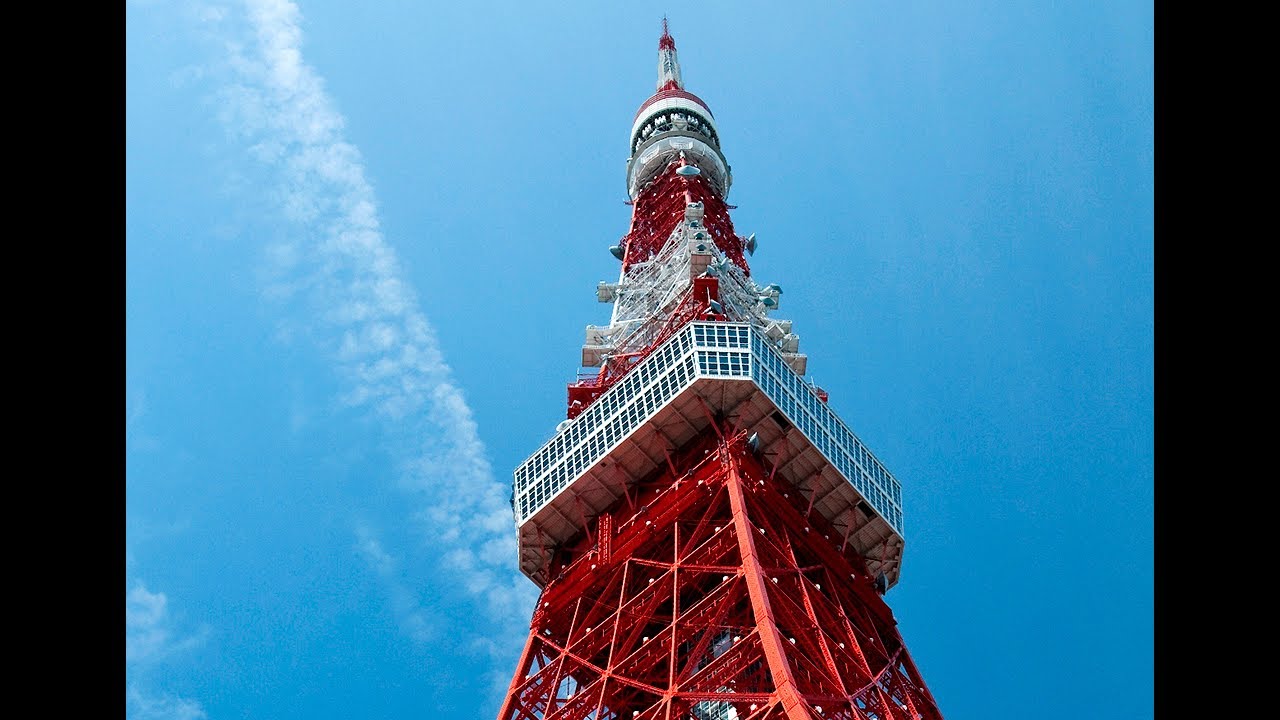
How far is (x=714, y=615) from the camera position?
3934cm

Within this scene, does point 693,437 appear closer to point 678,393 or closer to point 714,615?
point 678,393

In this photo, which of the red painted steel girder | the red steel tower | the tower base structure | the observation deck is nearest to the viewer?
the tower base structure

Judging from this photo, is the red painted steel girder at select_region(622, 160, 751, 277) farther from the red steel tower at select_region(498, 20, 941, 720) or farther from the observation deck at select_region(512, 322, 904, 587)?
the observation deck at select_region(512, 322, 904, 587)

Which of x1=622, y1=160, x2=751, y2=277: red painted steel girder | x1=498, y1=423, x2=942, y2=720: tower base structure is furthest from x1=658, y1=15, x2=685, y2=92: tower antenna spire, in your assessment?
x1=498, y1=423, x2=942, y2=720: tower base structure

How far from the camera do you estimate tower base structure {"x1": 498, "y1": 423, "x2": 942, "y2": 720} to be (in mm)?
36031

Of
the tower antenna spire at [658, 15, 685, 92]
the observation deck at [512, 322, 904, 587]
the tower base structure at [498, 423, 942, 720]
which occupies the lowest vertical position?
the tower base structure at [498, 423, 942, 720]

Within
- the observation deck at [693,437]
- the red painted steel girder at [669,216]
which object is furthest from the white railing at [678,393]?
the red painted steel girder at [669,216]

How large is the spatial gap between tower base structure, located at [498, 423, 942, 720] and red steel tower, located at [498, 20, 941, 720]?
0.22 feet

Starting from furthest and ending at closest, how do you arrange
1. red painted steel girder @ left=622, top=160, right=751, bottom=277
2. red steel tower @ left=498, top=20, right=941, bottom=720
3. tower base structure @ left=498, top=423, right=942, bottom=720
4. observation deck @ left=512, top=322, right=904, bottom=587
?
red painted steel girder @ left=622, top=160, right=751, bottom=277 → observation deck @ left=512, top=322, right=904, bottom=587 → red steel tower @ left=498, top=20, right=941, bottom=720 → tower base structure @ left=498, top=423, right=942, bottom=720

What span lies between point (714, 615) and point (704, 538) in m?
4.95

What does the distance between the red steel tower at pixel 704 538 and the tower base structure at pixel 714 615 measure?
0.07 meters

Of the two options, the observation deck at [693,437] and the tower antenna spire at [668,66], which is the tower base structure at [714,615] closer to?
the observation deck at [693,437]
